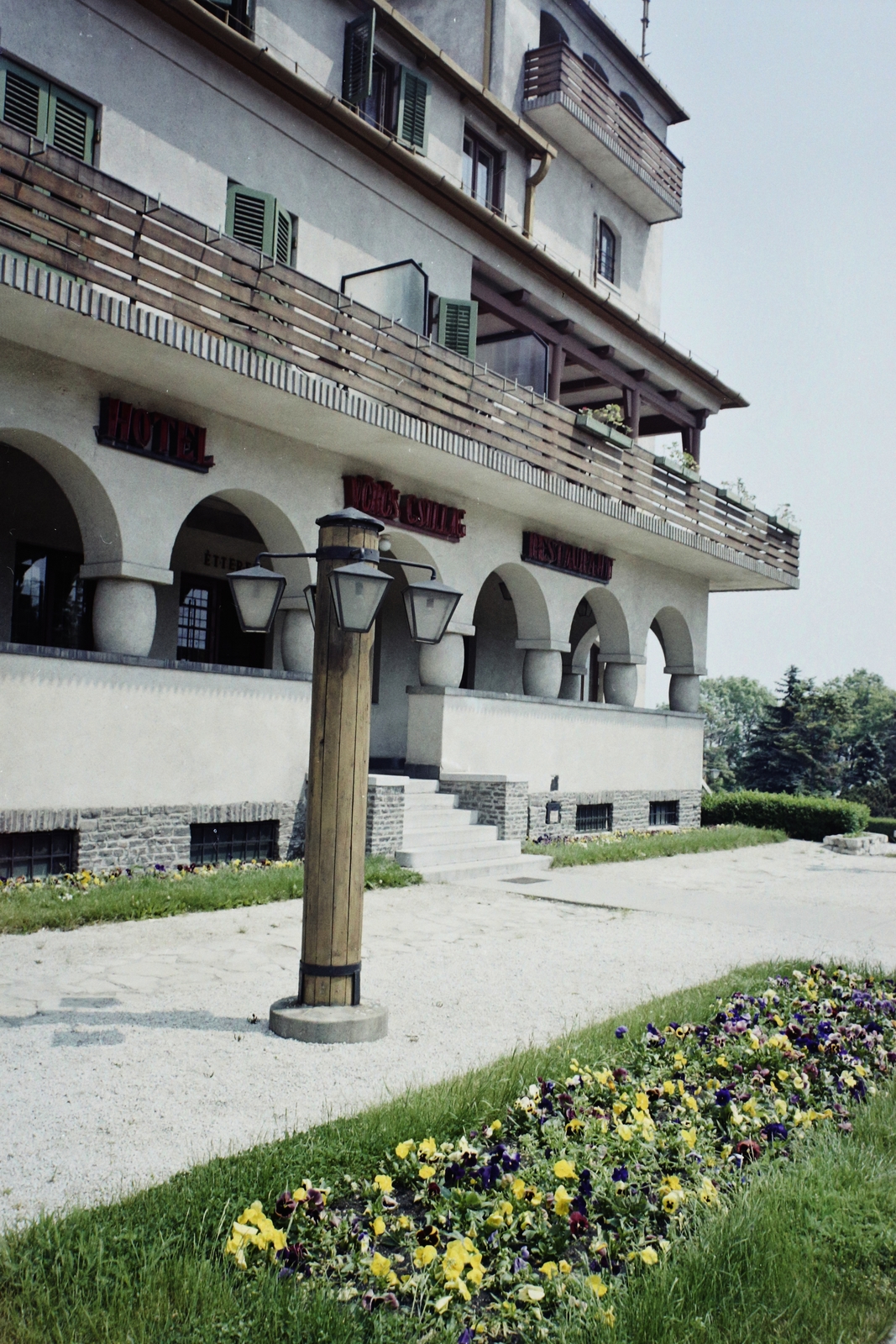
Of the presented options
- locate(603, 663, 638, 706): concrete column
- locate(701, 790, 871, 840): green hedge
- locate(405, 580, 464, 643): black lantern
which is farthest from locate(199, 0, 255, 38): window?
locate(701, 790, 871, 840): green hedge

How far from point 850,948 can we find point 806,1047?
3939 mm

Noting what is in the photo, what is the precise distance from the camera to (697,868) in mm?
15289

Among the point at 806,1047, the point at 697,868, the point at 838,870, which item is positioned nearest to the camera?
the point at 806,1047

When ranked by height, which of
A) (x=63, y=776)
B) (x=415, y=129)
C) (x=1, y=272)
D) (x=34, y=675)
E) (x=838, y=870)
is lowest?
(x=838, y=870)

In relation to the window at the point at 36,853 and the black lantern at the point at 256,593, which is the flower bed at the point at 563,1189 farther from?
the window at the point at 36,853

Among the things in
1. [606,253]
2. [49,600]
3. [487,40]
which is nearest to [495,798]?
[49,600]

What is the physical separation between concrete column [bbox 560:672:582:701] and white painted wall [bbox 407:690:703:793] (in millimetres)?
4021

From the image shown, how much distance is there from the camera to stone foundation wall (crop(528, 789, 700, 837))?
1802cm

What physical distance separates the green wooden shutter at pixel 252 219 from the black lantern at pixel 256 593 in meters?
8.03

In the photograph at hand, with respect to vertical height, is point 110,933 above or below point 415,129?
below

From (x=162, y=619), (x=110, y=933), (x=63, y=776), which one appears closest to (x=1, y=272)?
(x=63, y=776)

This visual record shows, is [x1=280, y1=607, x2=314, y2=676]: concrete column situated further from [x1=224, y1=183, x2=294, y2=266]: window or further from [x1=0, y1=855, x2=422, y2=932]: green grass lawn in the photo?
[x1=224, y1=183, x2=294, y2=266]: window

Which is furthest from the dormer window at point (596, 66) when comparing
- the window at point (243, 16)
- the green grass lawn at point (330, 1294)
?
the green grass lawn at point (330, 1294)

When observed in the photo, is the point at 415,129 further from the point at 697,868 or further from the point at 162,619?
the point at 697,868
